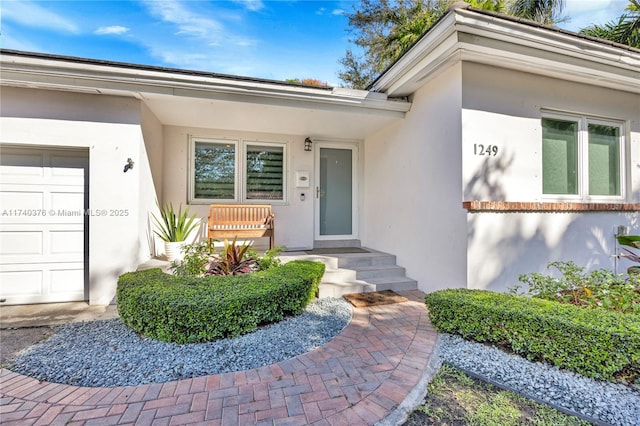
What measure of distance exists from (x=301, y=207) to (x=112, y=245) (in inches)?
138

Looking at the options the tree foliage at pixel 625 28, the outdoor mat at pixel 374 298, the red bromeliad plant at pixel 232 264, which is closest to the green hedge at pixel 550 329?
the outdoor mat at pixel 374 298

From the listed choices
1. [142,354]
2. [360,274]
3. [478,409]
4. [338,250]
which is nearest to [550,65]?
[360,274]

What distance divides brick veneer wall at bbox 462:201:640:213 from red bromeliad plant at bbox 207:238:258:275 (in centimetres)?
319

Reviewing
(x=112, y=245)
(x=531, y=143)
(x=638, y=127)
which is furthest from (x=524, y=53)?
(x=112, y=245)

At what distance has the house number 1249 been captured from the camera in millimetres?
3762

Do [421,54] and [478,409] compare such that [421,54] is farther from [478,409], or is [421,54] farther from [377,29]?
[377,29]

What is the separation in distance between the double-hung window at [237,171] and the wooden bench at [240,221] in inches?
19.3

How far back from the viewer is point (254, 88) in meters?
4.20

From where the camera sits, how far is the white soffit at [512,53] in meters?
3.18

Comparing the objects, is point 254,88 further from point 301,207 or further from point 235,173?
point 301,207

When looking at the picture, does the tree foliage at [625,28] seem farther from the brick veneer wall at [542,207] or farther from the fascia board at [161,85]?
the fascia board at [161,85]

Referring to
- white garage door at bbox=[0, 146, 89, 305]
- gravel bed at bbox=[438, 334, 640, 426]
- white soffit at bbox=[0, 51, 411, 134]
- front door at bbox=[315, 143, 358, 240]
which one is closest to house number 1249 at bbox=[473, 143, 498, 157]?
white soffit at bbox=[0, 51, 411, 134]

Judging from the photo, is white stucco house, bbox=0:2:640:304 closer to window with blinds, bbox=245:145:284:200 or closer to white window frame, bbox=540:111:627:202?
white window frame, bbox=540:111:627:202

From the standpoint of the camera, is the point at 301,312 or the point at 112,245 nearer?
the point at 301,312
